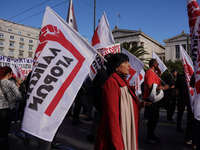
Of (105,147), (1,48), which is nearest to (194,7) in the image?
(105,147)

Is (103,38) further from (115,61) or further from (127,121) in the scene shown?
Answer: (127,121)

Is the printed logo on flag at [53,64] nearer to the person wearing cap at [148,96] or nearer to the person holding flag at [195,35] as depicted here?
the person holding flag at [195,35]

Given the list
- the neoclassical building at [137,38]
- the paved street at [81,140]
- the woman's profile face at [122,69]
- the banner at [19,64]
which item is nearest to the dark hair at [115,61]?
the woman's profile face at [122,69]

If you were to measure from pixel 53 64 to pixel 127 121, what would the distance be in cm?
109

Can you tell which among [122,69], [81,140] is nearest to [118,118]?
[122,69]

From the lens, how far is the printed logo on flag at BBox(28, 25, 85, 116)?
210 cm

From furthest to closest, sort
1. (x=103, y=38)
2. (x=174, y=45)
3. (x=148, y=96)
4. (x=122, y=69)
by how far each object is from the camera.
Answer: (x=174, y=45), (x=103, y=38), (x=148, y=96), (x=122, y=69)

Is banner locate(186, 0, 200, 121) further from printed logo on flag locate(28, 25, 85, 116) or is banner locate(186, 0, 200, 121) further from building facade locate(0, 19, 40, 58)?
building facade locate(0, 19, 40, 58)

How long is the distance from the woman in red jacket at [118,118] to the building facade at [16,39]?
70.4 metres

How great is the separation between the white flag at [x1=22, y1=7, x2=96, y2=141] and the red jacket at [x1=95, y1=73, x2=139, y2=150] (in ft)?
1.44

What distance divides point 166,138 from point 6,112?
3585 millimetres

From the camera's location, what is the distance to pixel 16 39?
67.6 meters

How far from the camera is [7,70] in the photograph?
10.7ft

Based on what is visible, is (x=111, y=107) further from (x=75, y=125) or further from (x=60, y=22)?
(x=75, y=125)
